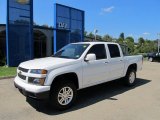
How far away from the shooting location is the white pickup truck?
6188mm

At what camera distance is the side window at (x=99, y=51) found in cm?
786

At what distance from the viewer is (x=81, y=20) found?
24.6 m

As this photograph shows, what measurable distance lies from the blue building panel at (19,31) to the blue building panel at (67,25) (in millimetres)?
3603

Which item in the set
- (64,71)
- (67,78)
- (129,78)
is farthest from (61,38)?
(64,71)

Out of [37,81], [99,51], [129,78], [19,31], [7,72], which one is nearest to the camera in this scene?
[37,81]

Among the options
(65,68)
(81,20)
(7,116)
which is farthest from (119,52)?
(81,20)

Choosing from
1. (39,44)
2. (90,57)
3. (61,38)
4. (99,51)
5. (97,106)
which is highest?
(61,38)

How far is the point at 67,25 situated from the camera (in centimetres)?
2262

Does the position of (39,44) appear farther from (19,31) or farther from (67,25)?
(19,31)

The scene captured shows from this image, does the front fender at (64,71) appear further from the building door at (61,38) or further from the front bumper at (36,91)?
the building door at (61,38)

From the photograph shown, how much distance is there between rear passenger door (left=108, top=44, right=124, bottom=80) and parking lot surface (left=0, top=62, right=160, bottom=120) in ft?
2.23

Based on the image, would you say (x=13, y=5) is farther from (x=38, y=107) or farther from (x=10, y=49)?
(x=38, y=107)

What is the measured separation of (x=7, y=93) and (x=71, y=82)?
2.92m

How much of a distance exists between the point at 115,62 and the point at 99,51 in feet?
3.04
